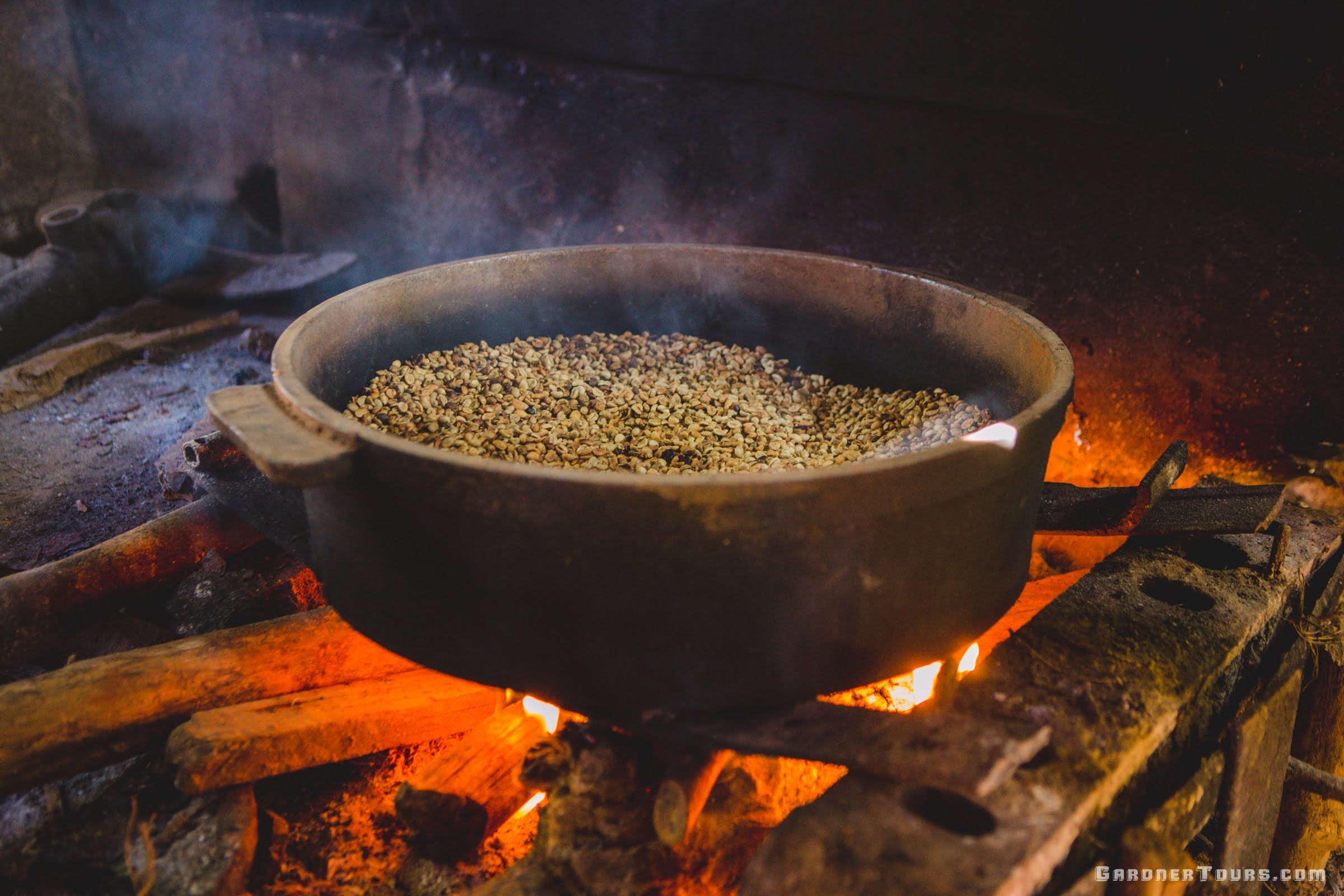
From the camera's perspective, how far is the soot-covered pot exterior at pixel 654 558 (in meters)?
1.45

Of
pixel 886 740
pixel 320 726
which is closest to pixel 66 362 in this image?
pixel 320 726

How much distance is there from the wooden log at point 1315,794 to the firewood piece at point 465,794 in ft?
6.54

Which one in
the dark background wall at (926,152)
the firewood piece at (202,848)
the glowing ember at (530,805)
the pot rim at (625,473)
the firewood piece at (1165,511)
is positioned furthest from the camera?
the dark background wall at (926,152)

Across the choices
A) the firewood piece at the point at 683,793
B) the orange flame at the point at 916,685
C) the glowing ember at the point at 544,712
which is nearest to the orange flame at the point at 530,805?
the glowing ember at the point at 544,712

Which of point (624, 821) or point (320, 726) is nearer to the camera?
point (624, 821)

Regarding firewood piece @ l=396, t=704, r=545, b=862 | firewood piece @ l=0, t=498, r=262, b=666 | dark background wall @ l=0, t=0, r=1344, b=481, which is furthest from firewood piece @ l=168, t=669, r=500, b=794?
dark background wall @ l=0, t=0, r=1344, b=481

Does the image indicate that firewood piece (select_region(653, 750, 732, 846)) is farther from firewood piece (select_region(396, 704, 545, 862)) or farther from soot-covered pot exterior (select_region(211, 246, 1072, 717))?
firewood piece (select_region(396, 704, 545, 862))

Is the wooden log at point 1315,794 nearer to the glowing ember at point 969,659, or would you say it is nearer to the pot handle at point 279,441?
the glowing ember at point 969,659

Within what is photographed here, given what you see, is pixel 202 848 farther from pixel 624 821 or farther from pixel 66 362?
pixel 66 362

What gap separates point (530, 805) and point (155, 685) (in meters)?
0.84

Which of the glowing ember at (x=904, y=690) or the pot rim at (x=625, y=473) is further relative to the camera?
the glowing ember at (x=904, y=690)

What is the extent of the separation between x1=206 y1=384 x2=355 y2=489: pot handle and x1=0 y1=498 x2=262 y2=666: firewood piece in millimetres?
915

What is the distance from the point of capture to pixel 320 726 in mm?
1861

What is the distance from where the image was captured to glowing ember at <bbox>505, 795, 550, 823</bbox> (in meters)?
1.94
